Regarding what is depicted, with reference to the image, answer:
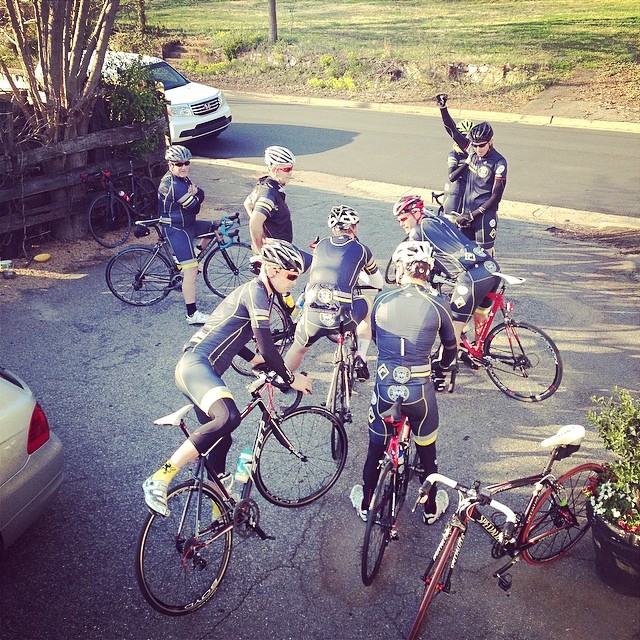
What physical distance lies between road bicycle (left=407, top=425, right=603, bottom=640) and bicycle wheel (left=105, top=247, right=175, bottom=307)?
5247mm

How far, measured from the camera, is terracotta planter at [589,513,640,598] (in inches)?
172

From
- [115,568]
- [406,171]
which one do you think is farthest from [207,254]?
[406,171]

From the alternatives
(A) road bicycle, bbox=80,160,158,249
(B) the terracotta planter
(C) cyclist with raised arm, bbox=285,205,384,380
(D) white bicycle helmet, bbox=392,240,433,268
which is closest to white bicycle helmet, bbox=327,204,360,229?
(C) cyclist with raised arm, bbox=285,205,384,380

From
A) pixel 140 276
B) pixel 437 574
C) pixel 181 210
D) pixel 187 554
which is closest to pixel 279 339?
pixel 181 210

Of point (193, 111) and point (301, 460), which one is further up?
point (193, 111)

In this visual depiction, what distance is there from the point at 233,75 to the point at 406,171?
16.3m

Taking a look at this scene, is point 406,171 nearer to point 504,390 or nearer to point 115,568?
point 504,390

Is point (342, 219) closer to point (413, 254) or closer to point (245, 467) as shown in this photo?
point (413, 254)

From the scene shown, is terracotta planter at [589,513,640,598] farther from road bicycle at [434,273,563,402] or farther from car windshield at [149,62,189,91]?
car windshield at [149,62,189,91]

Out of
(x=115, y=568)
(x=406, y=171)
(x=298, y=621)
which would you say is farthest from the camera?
(x=406, y=171)

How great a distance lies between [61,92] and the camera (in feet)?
33.3

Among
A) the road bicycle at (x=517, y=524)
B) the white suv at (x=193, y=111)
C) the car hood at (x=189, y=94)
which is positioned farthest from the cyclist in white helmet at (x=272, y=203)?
the car hood at (x=189, y=94)

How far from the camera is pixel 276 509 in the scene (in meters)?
5.42

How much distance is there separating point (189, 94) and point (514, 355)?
42.7ft
